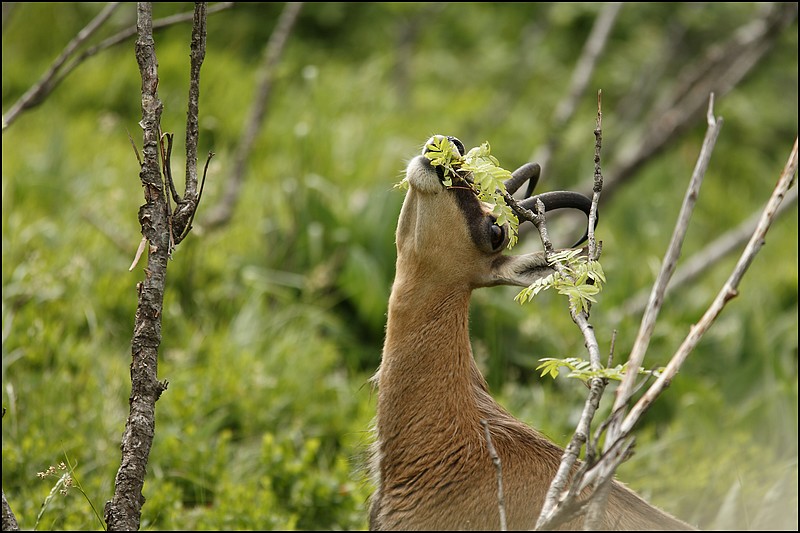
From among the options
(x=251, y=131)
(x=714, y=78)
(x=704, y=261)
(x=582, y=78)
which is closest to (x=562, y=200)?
(x=251, y=131)

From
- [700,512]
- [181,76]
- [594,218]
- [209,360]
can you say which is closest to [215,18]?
[181,76]

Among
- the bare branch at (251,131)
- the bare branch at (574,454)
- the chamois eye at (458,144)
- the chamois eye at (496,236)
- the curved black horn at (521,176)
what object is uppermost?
the bare branch at (251,131)

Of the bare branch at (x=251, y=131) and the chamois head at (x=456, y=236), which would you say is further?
the bare branch at (x=251, y=131)

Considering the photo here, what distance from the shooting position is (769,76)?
8.67m

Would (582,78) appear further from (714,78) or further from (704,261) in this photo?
(704,261)

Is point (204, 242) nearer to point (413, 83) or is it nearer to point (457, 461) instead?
point (457, 461)

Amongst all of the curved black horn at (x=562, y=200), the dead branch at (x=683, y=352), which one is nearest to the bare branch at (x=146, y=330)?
the dead branch at (x=683, y=352)

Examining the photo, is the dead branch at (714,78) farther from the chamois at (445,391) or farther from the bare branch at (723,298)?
the bare branch at (723,298)

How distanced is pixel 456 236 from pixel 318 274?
8.48ft

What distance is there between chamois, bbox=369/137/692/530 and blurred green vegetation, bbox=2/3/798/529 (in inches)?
17.0

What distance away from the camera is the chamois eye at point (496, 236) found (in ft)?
12.0

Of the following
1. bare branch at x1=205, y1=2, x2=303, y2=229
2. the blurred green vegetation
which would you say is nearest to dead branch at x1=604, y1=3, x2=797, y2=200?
the blurred green vegetation

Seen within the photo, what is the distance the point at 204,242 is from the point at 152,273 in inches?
135

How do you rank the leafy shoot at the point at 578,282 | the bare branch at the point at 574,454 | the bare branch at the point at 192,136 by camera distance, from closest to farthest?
the bare branch at the point at 574,454 → the leafy shoot at the point at 578,282 → the bare branch at the point at 192,136
